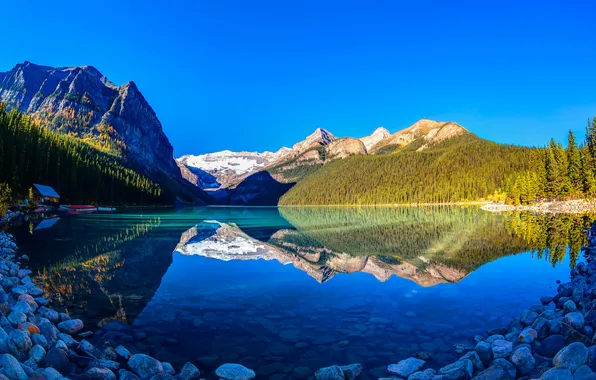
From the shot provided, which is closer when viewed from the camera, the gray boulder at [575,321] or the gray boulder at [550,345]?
the gray boulder at [550,345]

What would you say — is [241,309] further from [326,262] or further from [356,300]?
[326,262]

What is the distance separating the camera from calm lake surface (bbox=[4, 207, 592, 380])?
861cm

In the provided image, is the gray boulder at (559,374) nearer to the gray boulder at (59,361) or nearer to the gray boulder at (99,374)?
the gray boulder at (99,374)

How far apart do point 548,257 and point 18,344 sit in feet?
78.7

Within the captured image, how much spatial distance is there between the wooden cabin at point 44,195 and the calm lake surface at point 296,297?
6385cm

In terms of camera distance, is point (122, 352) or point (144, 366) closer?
point (144, 366)

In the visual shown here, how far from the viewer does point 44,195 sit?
254 ft

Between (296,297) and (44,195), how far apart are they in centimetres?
8427

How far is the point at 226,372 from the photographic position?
718 centimetres

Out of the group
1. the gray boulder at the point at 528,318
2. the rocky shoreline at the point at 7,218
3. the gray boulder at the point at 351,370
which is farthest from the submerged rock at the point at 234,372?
the rocky shoreline at the point at 7,218

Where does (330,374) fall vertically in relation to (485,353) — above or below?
below

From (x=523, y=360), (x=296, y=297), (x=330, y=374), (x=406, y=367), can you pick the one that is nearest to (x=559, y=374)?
(x=523, y=360)

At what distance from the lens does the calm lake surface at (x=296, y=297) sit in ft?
28.2

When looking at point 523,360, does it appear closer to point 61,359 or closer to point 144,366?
point 144,366
